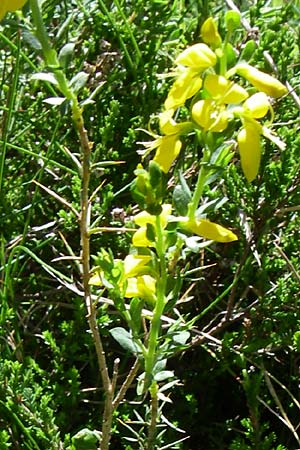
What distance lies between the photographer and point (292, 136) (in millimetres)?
1380

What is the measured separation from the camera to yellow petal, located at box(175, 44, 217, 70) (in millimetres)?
800

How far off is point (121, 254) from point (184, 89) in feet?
1.88

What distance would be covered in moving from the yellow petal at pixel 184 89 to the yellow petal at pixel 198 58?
0.01 m

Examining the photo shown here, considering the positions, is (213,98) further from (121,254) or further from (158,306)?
(121,254)

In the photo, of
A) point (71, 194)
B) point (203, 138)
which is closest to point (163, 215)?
point (203, 138)

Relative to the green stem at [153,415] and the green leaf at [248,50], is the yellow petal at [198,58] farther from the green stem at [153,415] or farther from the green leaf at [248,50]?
the green stem at [153,415]

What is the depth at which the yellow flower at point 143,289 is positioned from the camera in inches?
35.4

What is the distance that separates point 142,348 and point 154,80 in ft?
2.31

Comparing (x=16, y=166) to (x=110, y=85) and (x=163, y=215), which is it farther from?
(x=163, y=215)

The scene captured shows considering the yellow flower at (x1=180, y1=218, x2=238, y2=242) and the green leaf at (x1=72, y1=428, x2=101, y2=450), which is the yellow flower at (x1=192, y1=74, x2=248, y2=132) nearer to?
the yellow flower at (x1=180, y1=218, x2=238, y2=242)

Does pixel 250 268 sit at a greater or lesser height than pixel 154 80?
lesser

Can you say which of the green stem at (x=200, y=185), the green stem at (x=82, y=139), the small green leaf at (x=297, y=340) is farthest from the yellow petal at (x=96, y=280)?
Result: the small green leaf at (x=297, y=340)

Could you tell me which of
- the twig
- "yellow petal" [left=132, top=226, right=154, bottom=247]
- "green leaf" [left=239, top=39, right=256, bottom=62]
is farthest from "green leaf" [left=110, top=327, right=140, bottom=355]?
"green leaf" [left=239, top=39, right=256, bottom=62]

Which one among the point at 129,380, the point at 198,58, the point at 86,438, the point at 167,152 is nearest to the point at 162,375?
the point at 129,380
